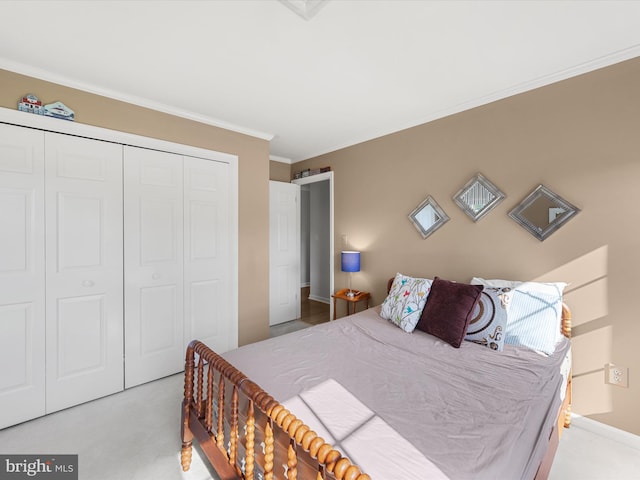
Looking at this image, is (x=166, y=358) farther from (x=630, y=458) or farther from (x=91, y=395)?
(x=630, y=458)

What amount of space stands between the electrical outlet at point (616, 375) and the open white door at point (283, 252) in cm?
347

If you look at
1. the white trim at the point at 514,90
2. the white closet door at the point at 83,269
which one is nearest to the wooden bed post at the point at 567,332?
the white trim at the point at 514,90

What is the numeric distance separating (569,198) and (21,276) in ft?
13.4

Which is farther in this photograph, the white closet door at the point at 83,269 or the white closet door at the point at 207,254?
the white closet door at the point at 207,254

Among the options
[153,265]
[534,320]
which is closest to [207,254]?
[153,265]

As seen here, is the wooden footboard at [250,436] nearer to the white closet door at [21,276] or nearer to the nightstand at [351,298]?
the white closet door at [21,276]

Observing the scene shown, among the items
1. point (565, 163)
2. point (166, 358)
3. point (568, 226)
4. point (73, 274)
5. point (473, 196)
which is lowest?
point (166, 358)

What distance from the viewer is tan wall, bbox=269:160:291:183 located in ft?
14.7

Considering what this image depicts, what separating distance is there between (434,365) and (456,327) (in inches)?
17.2

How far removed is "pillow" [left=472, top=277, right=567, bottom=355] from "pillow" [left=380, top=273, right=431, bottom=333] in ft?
2.01

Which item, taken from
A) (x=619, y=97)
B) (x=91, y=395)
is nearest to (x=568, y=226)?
(x=619, y=97)

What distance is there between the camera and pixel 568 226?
7.07 ft

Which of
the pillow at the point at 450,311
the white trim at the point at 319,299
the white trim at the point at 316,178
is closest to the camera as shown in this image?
the pillow at the point at 450,311

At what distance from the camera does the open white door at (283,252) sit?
4242 millimetres
